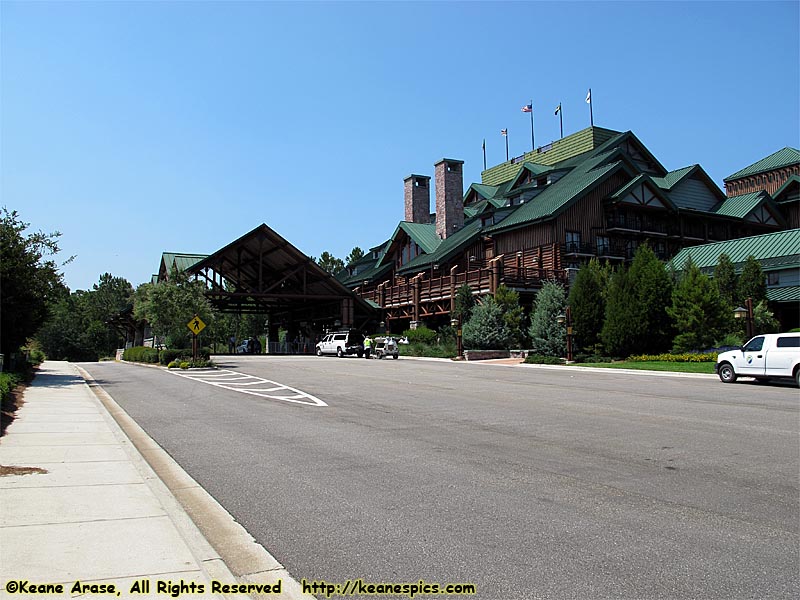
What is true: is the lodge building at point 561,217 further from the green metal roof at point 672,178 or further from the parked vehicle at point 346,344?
the parked vehicle at point 346,344

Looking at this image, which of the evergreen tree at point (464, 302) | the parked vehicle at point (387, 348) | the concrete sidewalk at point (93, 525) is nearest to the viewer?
the concrete sidewalk at point (93, 525)

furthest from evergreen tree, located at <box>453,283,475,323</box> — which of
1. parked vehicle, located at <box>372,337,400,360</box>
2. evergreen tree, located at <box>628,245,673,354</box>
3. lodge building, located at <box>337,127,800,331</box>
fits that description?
evergreen tree, located at <box>628,245,673,354</box>

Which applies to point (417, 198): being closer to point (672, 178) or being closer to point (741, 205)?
point (672, 178)

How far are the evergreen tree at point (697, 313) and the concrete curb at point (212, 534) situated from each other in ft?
87.6

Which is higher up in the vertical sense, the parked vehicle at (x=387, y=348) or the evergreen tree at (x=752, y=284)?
the evergreen tree at (x=752, y=284)

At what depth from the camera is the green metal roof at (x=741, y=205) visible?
5322 cm

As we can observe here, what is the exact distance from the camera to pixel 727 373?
21891 mm

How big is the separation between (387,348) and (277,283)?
52.4 ft

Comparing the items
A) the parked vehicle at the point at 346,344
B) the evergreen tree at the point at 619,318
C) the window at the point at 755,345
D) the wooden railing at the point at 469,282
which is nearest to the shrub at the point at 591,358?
the evergreen tree at the point at 619,318

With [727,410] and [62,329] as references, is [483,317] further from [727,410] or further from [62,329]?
[62,329]

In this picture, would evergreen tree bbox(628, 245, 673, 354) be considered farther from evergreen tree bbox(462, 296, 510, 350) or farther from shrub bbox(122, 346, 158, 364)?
shrub bbox(122, 346, 158, 364)

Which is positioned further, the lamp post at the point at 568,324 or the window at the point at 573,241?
→ the window at the point at 573,241

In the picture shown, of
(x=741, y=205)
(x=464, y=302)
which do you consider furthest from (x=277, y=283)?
(x=741, y=205)

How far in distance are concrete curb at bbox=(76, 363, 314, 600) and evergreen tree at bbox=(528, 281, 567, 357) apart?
28.5 meters
